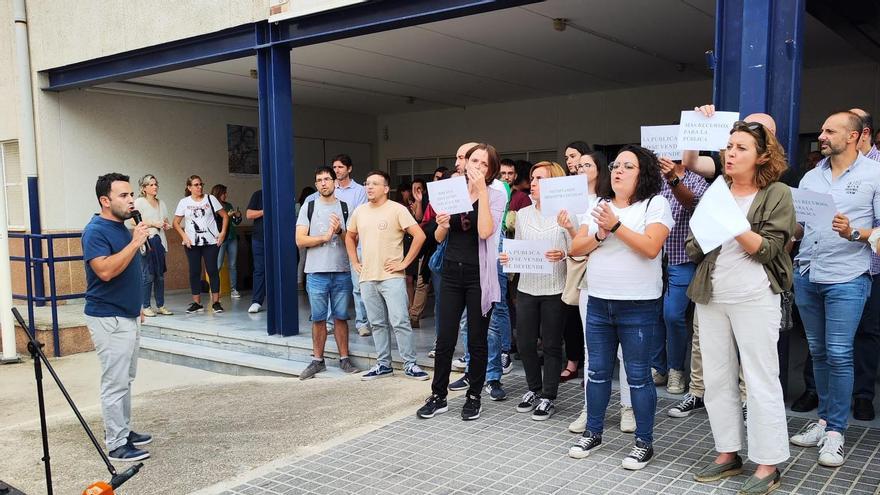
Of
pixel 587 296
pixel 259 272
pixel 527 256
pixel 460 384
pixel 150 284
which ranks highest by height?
pixel 527 256

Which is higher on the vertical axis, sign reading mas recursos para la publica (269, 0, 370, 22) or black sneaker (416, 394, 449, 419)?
sign reading mas recursos para la publica (269, 0, 370, 22)

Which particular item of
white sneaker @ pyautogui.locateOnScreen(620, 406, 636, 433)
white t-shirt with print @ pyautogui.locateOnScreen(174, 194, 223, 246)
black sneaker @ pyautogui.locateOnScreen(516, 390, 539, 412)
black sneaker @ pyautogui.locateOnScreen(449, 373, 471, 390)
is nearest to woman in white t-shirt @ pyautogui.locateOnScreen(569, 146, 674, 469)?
white sneaker @ pyautogui.locateOnScreen(620, 406, 636, 433)

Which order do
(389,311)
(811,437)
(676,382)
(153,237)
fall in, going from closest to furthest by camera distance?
(811,437), (676,382), (389,311), (153,237)

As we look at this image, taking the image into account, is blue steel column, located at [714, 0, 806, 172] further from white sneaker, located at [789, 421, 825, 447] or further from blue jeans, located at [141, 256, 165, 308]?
blue jeans, located at [141, 256, 165, 308]

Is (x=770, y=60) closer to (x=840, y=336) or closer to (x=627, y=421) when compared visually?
(x=840, y=336)

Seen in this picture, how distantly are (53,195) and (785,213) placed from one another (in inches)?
410

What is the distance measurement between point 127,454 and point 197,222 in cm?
530

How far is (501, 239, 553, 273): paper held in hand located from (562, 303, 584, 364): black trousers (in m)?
0.89

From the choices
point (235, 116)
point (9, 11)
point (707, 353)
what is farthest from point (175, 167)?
point (707, 353)

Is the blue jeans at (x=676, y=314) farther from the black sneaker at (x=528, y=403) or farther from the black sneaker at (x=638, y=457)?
the black sneaker at (x=638, y=457)

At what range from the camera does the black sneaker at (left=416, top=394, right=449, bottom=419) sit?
484 centimetres

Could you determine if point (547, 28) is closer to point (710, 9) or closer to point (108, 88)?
point (710, 9)

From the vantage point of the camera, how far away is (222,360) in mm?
7398

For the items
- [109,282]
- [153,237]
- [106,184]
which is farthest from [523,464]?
[153,237]
